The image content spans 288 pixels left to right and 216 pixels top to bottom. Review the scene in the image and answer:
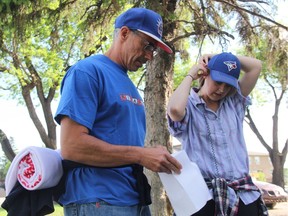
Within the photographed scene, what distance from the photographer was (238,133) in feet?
9.54

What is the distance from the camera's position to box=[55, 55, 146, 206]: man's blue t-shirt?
186 cm

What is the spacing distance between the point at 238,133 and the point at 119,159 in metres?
1.29

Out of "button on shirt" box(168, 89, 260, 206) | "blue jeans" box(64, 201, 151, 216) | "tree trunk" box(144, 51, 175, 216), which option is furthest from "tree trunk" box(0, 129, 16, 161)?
"blue jeans" box(64, 201, 151, 216)

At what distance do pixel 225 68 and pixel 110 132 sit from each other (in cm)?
121

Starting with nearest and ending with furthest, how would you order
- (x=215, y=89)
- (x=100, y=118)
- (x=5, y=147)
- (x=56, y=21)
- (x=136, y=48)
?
(x=100, y=118) < (x=136, y=48) < (x=215, y=89) < (x=56, y=21) < (x=5, y=147)

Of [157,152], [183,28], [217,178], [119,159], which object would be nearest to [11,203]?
[119,159]

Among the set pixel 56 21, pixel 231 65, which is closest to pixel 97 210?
pixel 231 65

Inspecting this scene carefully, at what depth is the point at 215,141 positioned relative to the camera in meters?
2.80

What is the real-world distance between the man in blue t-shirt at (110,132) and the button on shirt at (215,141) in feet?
2.11

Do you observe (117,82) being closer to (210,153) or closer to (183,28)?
(210,153)

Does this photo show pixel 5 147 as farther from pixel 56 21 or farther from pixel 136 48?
pixel 136 48

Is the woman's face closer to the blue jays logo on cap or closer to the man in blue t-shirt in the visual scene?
the blue jays logo on cap

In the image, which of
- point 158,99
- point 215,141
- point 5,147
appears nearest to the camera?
point 215,141

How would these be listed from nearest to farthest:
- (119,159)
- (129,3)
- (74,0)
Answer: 1. (119,159)
2. (129,3)
3. (74,0)
